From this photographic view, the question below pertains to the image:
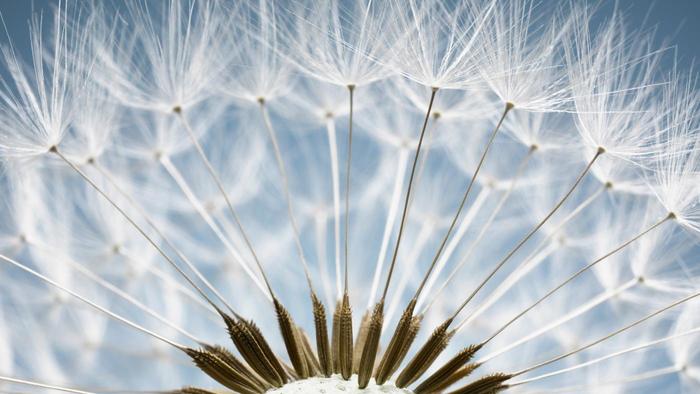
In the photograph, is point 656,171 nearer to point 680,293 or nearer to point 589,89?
point 589,89

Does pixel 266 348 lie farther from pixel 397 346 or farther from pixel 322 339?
pixel 397 346

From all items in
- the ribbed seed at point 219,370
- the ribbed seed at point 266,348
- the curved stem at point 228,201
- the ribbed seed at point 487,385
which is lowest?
the ribbed seed at point 487,385

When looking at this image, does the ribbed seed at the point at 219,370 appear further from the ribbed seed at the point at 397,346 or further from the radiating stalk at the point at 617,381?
the radiating stalk at the point at 617,381

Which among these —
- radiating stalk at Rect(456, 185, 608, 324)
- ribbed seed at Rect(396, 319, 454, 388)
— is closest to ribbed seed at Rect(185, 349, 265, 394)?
ribbed seed at Rect(396, 319, 454, 388)

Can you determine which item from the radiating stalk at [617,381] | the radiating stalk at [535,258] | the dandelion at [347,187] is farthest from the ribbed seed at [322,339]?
the radiating stalk at [617,381]

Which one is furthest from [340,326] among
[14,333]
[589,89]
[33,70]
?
[14,333]

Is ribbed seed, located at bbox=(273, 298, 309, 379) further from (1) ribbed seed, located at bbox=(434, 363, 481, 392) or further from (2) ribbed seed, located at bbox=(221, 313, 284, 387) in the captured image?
(1) ribbed seed, located at bbox=(434, 363, 481, 392)
